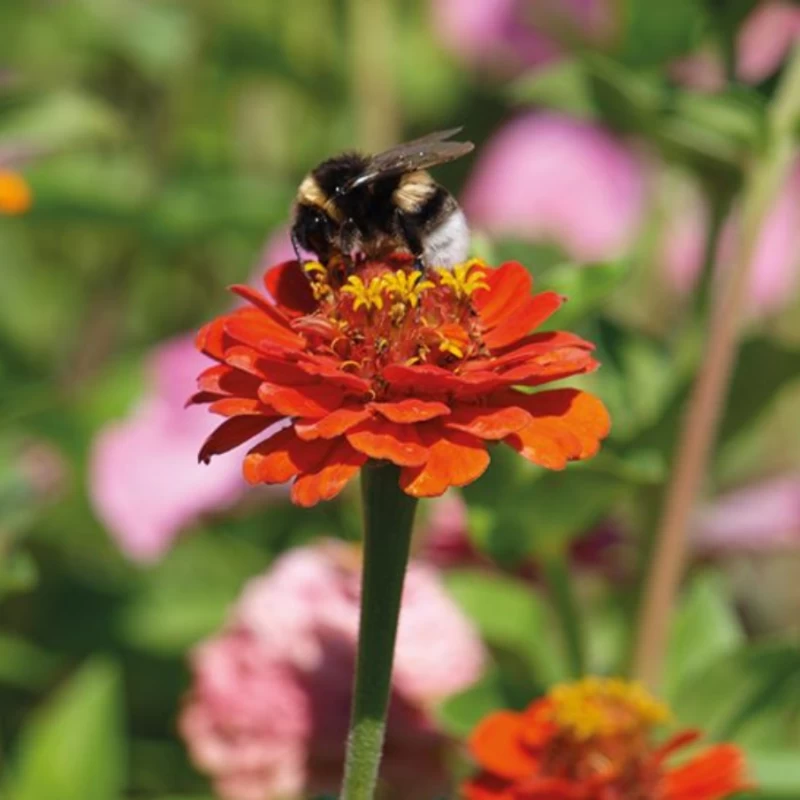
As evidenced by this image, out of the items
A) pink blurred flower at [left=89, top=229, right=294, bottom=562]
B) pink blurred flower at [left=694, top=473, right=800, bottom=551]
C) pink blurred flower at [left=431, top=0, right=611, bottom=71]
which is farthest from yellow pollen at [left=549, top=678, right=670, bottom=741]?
→ pink blurred flower at [left=431, top=0, right=611, bottom=71]

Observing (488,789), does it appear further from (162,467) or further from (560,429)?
(162,467)

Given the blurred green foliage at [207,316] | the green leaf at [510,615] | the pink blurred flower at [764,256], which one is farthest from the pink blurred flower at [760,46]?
the green leaf at [510,615]

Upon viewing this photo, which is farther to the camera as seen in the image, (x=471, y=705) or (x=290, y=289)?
(x=471, y=705)

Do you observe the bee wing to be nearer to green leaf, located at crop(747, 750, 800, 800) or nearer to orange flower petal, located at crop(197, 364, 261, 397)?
orange flower petal, located at crop(197, 364, 261, 397)

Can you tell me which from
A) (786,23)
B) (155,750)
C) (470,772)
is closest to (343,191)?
(470,772)

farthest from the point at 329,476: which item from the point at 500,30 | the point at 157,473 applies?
the point at 500,30

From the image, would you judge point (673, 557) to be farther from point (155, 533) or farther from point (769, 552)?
point (155, 533)
